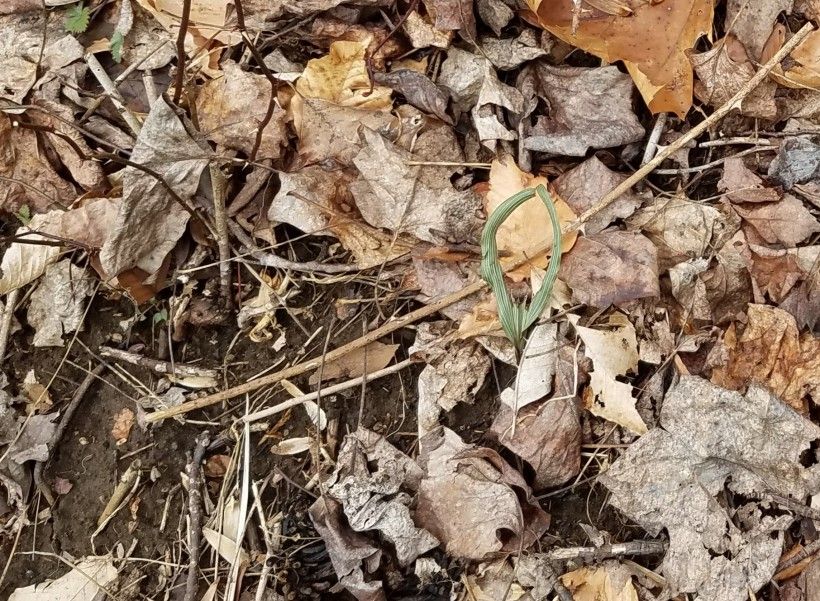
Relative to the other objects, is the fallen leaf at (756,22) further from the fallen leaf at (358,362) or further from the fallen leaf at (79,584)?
the fallen leaf at (79,584)

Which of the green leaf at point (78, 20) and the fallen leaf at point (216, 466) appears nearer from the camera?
the fallen leaf at point (216, 466)

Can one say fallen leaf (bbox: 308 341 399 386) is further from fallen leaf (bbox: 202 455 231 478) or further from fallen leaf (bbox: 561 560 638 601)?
fallen leaf (bbox: 561 560 638 601)

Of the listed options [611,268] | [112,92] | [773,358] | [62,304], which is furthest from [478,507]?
[112,92]

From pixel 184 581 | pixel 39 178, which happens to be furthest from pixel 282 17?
pixel 184 581

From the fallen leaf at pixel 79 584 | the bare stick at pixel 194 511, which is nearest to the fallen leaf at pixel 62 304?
the bare stick at pixel 194 511

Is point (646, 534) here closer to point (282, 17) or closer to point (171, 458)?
point (171, 458)

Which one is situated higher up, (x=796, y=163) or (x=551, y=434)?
(x=796, y=163)

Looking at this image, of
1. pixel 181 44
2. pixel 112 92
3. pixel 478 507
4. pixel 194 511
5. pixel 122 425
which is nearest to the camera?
pixel 181 44

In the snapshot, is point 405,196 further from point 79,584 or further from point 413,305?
point 79,584
